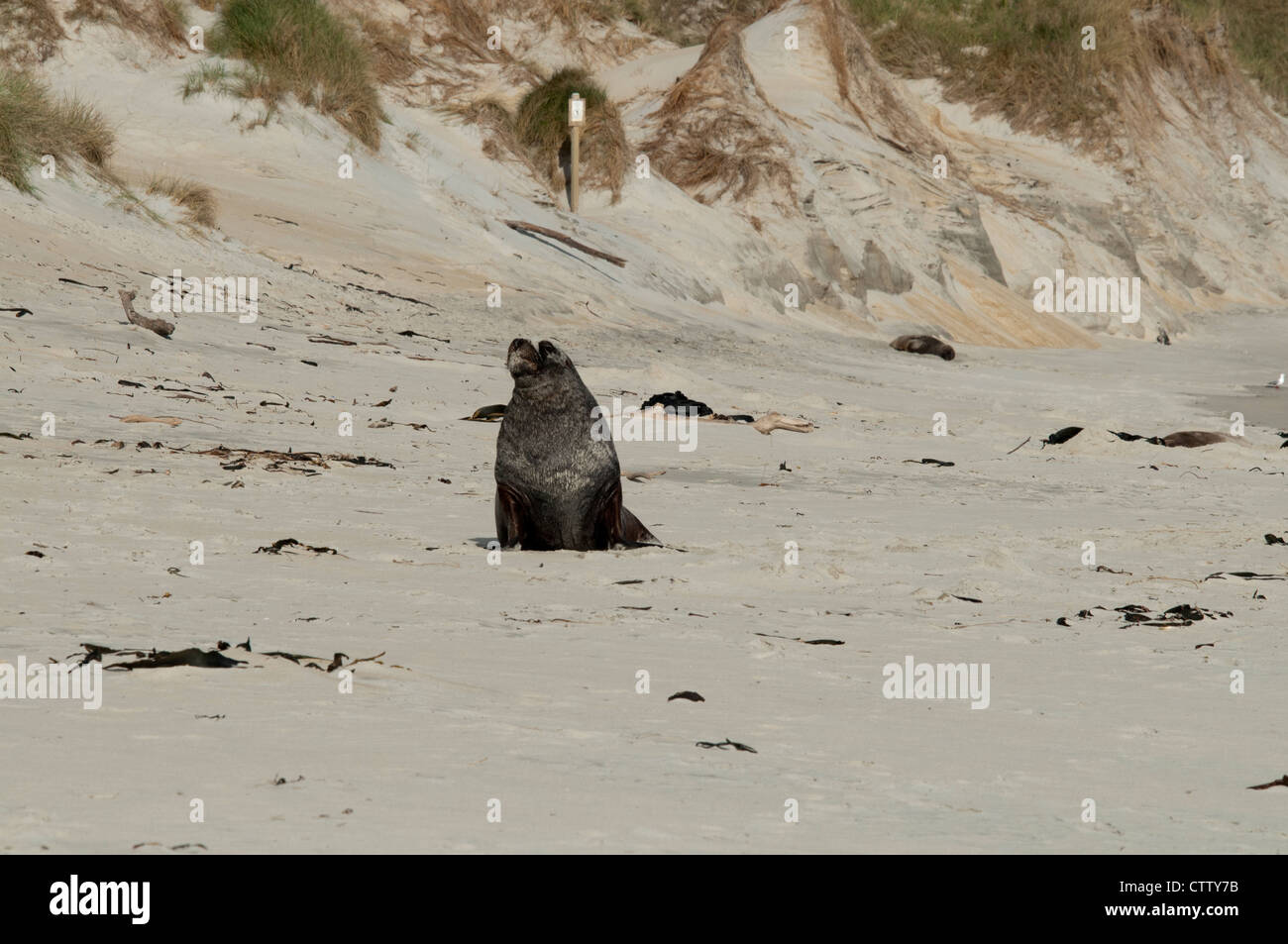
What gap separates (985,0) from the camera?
46.1 m

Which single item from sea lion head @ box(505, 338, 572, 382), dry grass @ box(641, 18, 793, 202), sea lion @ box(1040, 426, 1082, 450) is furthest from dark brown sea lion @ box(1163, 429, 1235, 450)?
dry grass @ box(641, 18, 793, 202)

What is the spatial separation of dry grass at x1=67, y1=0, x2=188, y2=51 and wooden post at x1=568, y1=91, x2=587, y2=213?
5.84 metres

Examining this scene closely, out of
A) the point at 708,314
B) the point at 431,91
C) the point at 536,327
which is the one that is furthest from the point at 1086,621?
the point at 431,91

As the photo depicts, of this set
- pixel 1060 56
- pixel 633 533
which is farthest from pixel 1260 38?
pixel 633 533

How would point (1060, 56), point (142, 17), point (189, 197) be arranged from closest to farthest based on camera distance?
point (189, 197) < point (142, 17) < point (1060, 56)

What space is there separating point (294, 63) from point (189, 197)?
4.82 metres

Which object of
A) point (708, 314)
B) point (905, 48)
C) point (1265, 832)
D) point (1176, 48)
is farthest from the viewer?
point (1176, 48)

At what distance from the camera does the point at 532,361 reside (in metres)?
7.55

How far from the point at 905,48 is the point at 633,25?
893 cm

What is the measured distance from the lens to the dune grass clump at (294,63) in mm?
21922

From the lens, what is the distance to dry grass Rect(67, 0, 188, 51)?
21.8 m

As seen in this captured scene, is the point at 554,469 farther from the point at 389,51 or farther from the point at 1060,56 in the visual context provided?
the point at 1060,56
